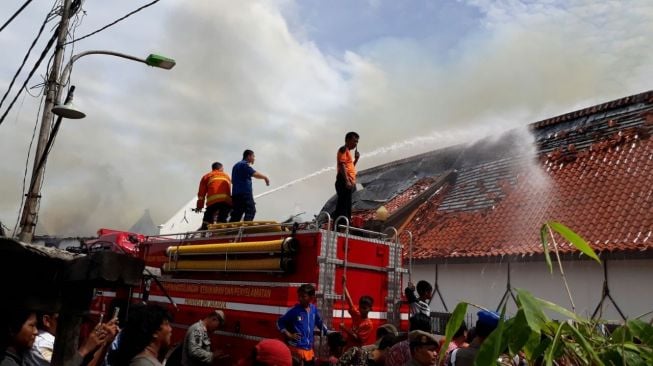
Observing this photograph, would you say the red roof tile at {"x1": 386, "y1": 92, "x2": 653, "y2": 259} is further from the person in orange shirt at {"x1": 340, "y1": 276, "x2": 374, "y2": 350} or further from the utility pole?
the utility pole

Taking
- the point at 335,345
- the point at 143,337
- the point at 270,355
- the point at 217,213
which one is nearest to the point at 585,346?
the point at 270,355

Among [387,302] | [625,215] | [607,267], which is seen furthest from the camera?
[625,215]

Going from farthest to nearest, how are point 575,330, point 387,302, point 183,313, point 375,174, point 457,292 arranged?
point 375,174 < point 457,292 < point 183,313 < point 387,302 < point 575,330

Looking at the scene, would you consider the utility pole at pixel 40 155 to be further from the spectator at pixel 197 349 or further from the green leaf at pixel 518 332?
the green leaf at pixel 518 332

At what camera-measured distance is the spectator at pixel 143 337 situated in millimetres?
2953

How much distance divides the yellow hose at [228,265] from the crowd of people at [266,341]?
75 cm

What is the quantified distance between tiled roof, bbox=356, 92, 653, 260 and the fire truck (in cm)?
486

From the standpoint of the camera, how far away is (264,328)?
6289 millimetres

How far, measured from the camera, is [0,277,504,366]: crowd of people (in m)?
3.00

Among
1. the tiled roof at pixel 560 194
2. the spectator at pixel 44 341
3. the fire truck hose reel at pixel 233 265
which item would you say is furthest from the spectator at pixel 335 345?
the tiled roof at pixel 560 194

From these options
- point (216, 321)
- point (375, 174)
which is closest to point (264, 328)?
point (216, 321)

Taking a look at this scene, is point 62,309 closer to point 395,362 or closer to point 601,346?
point 395,362

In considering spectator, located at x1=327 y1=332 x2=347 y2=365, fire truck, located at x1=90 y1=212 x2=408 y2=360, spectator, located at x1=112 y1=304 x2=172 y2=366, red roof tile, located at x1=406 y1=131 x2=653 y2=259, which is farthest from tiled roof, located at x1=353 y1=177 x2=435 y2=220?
spectator, located at x1=112 y1=304 x2=172 y2=366

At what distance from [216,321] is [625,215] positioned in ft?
28.0
